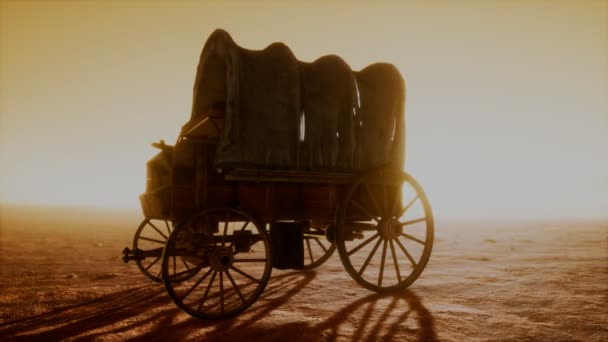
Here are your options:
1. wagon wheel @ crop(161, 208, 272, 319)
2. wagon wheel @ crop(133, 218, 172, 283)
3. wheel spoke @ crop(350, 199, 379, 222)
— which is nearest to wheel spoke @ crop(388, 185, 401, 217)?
wheel spoke @ crop(350, 199, 379, 222)

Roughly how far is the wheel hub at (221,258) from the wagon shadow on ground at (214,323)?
0.53m

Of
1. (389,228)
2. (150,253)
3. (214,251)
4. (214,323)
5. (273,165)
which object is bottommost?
(214,323)

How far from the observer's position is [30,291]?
5137mm

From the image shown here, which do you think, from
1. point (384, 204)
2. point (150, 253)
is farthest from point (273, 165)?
point (150, 253)

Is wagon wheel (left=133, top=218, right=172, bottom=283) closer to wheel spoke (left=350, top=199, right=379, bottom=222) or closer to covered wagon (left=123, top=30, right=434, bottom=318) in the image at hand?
covered wagon (left=123, top=30, right=434, bottom=318)

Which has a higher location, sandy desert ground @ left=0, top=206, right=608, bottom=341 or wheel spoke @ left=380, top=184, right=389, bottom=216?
wheel spoke @ left=380, top=184, right=389, bottom=216

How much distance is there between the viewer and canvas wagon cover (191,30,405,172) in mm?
4133

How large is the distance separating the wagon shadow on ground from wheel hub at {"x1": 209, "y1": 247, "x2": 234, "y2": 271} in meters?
0.53

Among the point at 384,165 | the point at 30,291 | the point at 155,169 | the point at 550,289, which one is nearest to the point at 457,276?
the point at 550,289

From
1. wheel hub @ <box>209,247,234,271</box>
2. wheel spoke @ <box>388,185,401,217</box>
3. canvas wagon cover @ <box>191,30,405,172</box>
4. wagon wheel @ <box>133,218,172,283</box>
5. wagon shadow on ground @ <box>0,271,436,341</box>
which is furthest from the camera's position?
wheel spoke @ <box>388,185,401,217</box>

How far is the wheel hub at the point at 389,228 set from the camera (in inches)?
195

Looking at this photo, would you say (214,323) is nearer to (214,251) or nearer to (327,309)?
(214,251)

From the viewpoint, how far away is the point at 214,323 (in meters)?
3.72

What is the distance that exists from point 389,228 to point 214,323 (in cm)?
245
